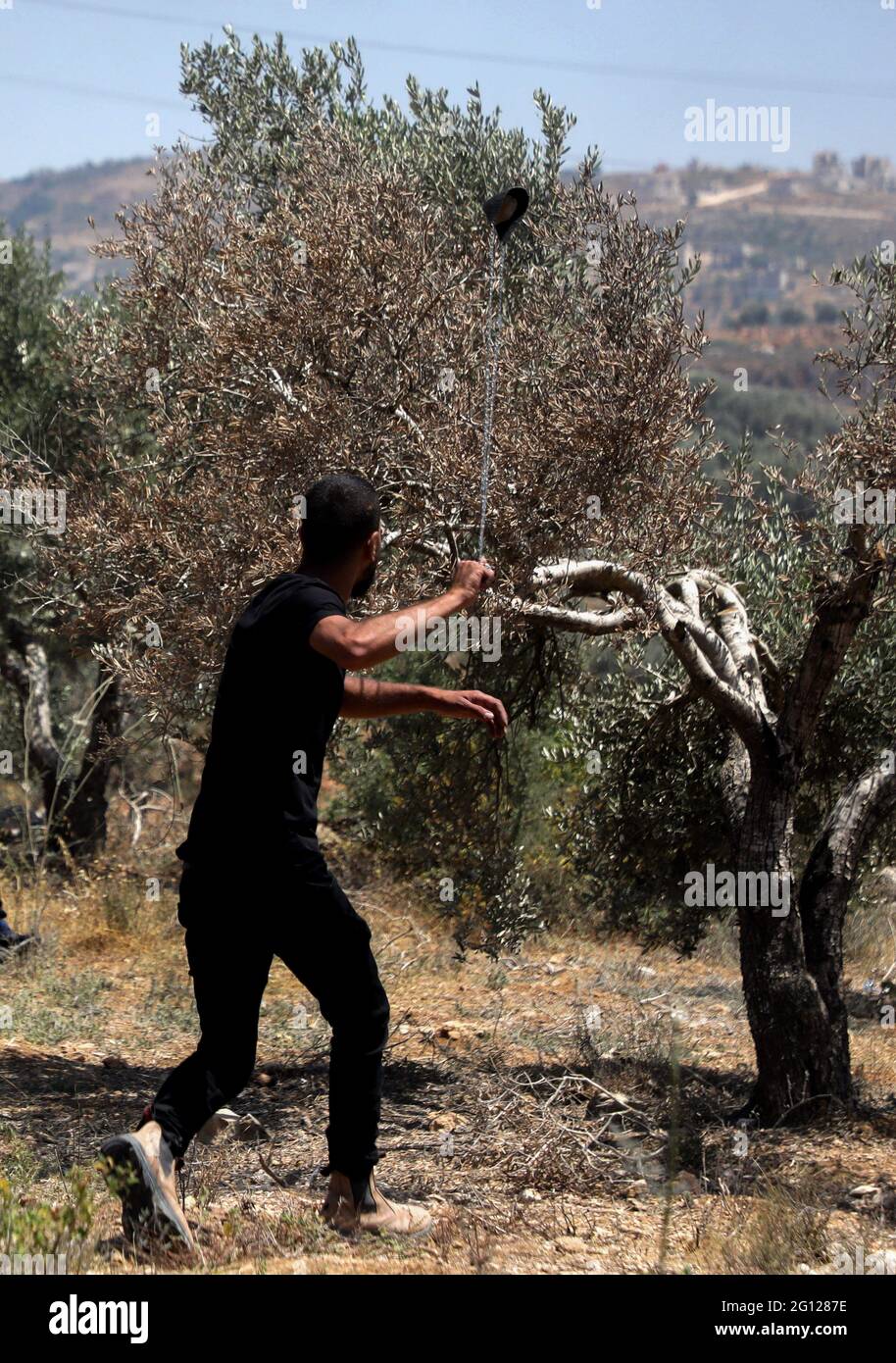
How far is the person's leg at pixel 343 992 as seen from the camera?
3.95m

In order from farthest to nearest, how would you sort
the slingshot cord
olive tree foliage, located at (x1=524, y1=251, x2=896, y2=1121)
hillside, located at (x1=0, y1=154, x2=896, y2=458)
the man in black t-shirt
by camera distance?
hillside, located at (x1=0, y1=154, x2=896, y2=458), olive tree foliage, located at (x1=524, y1=251, x2=896, y2=1121), the slingshot cord, the man in black t-shirt

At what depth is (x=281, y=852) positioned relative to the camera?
3906mm

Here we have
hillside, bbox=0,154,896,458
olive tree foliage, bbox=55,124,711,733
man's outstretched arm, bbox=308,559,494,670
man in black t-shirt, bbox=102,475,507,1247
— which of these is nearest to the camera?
man's outstretched arm, bbox=308,559,494,670

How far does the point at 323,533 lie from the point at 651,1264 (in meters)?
2.47

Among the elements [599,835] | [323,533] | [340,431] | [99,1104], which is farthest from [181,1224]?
[599,835]

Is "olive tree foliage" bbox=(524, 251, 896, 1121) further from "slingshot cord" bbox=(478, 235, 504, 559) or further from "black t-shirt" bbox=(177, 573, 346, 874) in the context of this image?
"black t-shirt" bbox=(177, 573, 346, 874)

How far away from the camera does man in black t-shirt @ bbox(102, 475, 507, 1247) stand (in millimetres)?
3879

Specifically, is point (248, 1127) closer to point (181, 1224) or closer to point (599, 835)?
point (181, 1224)

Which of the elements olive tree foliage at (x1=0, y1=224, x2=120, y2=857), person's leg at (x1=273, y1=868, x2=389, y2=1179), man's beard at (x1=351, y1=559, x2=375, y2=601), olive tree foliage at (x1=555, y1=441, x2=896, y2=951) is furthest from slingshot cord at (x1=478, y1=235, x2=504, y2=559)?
olive tree foliage at (x1=0, y1=224, x2=120, y2=857)

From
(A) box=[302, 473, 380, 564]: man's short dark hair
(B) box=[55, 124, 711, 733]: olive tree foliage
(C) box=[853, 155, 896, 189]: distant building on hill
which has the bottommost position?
(A) box=[302, 473, 380, 564]: man's short dark hair

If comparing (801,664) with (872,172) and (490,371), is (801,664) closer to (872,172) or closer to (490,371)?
(490,371)

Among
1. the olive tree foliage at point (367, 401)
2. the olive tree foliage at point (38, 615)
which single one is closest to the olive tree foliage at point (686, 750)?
the olive tree foliage at point (367, 401)

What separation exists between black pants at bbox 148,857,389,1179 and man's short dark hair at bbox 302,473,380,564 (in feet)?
2.99

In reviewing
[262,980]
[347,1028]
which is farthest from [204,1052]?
[347,1028]
